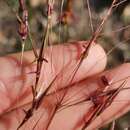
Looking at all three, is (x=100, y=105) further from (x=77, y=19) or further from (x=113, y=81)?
(x=77, y=19)

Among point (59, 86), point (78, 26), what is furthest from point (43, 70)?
point (78, 26)

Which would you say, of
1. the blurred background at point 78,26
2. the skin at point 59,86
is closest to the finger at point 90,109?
the skin at point 59,86

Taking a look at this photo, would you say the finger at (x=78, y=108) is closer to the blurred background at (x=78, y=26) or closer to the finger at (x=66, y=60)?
the finger at (x=66, y=60)

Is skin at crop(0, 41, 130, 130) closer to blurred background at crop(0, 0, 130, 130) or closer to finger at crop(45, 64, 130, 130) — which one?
finger at crop(45, 64, 130, 130)

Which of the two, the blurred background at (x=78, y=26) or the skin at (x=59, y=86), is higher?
the blurred background at (x=78, y=26)

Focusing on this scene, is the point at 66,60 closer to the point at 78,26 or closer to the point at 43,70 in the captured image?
the point at 43,70

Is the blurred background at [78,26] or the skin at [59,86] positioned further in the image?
the blurred background at [78,26]

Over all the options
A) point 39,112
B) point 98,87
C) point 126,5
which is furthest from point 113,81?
point 126,5
